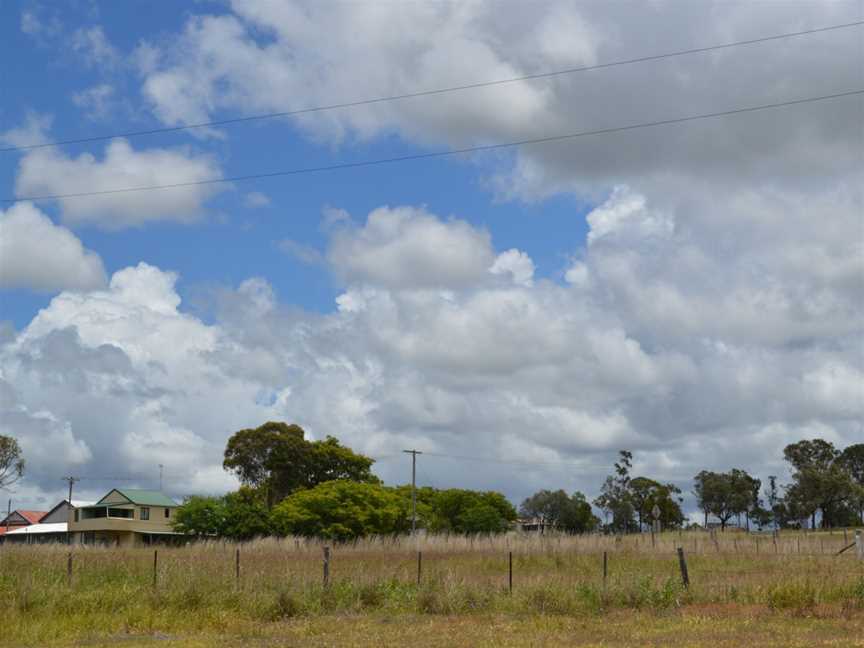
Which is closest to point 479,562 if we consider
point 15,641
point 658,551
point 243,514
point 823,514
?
point 658,551

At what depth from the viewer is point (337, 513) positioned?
66688mm

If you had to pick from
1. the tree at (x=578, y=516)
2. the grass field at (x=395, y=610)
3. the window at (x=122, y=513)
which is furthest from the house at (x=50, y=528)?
the grass field at (x=395, y=610)

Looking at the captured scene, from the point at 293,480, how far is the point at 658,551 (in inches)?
1779

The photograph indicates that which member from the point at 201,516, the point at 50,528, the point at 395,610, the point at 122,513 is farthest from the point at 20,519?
the point at 395,610

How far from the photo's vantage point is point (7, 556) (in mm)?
30109

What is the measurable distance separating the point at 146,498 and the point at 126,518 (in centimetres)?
365

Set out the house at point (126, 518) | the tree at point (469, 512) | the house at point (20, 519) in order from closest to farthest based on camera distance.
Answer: the tree at point (469, 512), the house at point (126, 518), the house at point (20, 519)

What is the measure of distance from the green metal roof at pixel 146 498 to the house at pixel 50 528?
5855 millimetres

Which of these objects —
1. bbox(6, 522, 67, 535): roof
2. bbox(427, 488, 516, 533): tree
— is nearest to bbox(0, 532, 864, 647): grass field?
bbox(427, 488, 516, 533): tree

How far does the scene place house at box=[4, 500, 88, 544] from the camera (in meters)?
95.7

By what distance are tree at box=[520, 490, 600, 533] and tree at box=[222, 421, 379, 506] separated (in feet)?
80.9

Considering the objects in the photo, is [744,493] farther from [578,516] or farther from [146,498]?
[146,498]

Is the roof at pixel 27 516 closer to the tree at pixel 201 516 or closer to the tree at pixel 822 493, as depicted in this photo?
the tree at pixel 201 516

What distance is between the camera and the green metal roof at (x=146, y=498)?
308 ft
